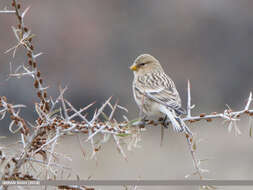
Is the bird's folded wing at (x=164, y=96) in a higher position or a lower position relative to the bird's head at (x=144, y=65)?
lower

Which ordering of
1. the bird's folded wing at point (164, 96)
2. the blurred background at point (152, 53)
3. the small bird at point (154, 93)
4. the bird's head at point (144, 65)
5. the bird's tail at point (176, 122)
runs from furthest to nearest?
the blurred background at point (152, 53)
the bird's head at point (144, 65)
the bird's folded wing at point (164, 96)
the small bird at point (154, 93)
the bird's tail at point (176, 122)

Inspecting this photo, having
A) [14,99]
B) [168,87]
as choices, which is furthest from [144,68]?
[14,99]

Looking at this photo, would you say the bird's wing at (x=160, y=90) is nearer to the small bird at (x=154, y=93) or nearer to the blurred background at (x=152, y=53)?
the small bird at (x=154, y=93)

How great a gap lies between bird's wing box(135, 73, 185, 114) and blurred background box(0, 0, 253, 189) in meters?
5.84

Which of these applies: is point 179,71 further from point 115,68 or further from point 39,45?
point 39,45

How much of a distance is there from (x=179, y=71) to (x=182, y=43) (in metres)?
0.84

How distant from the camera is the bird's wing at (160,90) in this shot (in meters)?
4.94

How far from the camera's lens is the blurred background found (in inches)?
476

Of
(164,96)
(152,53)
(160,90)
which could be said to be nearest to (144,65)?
(160,90)

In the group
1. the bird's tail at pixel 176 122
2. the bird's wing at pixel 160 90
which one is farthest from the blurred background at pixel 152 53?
the bird's tail at pixel 176 122

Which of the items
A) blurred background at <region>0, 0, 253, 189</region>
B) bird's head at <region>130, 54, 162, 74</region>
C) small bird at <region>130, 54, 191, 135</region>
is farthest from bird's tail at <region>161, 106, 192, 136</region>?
blurred background at <region>0, 0, 253, 189</region>

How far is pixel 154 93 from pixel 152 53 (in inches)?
333

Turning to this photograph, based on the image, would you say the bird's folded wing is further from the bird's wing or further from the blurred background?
the blurred background

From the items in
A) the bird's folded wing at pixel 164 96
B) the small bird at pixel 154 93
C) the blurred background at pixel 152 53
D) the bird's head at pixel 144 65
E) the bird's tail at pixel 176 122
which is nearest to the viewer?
the bird's tail at pixel 176 122
